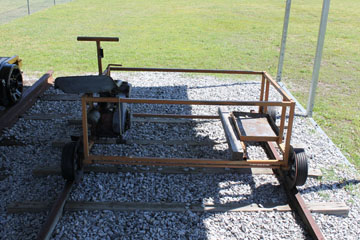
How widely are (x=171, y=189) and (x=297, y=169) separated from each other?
1.61m

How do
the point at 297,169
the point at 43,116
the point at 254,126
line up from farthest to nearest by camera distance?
1. the point at 43,116
2. the point at 254,126
3. the point at 297,169

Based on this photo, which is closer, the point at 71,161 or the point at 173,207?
the point at 173,207

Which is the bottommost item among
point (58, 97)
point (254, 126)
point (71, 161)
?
point (58, 97)

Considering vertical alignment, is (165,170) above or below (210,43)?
below

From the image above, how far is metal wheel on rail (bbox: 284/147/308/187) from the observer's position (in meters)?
4.75

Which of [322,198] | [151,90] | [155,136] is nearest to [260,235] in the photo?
[322,198]

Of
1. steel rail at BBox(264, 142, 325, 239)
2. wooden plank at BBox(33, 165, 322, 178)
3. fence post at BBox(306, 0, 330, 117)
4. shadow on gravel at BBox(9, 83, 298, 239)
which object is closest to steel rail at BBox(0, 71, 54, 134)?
shadow on gravel at BBox(9, 83, 298, 239)

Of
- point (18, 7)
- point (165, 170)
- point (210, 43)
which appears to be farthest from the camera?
point (18, 7)

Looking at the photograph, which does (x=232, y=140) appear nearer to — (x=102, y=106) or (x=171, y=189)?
(x=171, y=189)

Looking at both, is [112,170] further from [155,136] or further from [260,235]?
[260,235]

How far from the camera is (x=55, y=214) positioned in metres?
4.30

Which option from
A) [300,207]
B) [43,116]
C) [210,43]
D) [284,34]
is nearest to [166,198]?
[300,207]

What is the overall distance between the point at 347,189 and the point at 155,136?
3097 mm

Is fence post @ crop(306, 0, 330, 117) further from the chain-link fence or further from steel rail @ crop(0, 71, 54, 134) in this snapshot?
the chain-link fence
